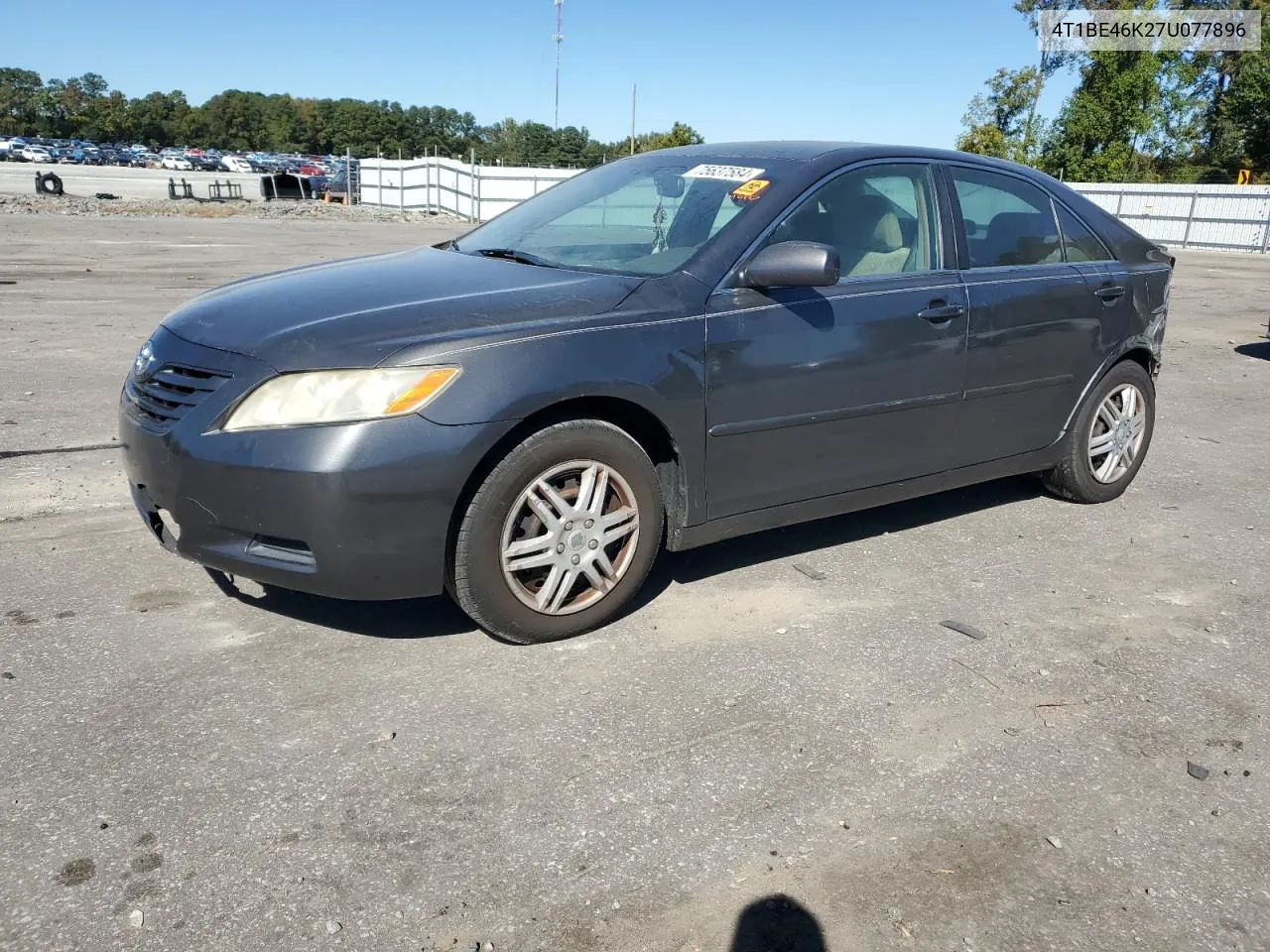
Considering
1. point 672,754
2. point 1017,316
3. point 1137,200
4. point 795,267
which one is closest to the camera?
point 672,754

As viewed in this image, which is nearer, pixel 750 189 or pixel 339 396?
pixel 339 396

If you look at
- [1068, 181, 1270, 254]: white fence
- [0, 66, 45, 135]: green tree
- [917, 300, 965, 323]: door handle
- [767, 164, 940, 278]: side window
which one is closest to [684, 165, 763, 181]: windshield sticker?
[767, 164, 940, 278]: side window

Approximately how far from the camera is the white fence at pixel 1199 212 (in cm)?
2959

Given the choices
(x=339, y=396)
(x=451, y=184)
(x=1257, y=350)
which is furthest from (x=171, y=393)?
(x=451, y=184)

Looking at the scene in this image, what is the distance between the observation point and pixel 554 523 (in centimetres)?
344

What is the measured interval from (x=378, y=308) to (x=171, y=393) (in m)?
0.71

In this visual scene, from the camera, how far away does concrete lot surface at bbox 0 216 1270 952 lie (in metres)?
2.30

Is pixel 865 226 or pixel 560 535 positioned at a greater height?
pixel 865 226

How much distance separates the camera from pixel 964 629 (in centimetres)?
383

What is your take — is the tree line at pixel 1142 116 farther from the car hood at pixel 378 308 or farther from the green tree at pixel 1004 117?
the car hood at pixel 378 308

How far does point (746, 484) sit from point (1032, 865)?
5.57ft

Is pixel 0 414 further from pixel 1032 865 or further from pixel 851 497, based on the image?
pixel 1032 865

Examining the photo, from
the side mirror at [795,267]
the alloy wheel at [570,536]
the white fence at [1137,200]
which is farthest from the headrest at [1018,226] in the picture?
the white fence at [1137,200]

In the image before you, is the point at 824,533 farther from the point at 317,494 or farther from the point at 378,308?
the point at 317,494
